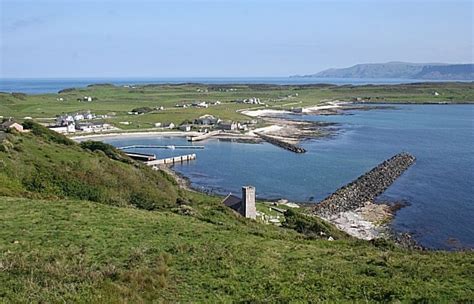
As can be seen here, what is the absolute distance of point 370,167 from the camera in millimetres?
55188

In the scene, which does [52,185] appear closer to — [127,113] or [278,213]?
[278,213]

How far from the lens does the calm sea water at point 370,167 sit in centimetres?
3534

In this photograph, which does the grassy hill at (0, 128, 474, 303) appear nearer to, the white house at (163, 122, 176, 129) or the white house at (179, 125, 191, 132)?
the white house at (179, 125, 191, 132)

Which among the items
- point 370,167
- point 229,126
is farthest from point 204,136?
point 370,167

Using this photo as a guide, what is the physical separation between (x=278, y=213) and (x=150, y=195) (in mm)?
7949

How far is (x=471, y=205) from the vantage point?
38281mm

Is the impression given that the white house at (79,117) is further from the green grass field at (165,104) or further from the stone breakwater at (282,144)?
the stone breakwater at (282,144)

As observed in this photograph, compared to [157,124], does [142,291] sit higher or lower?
higher

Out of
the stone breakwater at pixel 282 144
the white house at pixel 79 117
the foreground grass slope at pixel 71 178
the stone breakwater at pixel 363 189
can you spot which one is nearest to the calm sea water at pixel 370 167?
the stone breakwater at pixel 363 189

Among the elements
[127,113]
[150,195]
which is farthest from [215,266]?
[127,113]

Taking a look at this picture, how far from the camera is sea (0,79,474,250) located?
115 feet

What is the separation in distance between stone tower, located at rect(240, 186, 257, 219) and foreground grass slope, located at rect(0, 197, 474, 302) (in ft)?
31.6

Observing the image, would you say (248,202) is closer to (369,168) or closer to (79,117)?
(369,168)

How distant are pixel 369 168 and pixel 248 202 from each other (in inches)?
1284
